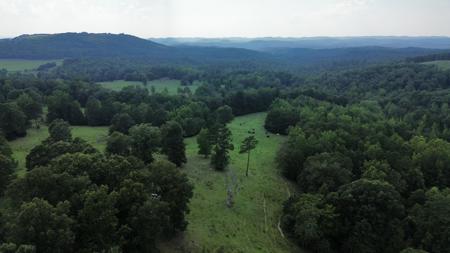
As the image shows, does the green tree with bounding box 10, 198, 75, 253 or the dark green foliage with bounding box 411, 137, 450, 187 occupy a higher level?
the green tree with bounding box 10, 198, 75, 253

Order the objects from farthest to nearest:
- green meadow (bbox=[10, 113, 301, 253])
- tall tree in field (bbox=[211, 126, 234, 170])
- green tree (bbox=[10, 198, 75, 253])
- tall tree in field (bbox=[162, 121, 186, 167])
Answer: tall tree in field (bbox=[211, 126, 234, 170]) < tall tree in field (bbox=[162, 121, 186, 167]) < green meadow (bbox=[10, 113, 301, 253]) < green tree (bbox=[10, 198, 75, 253])

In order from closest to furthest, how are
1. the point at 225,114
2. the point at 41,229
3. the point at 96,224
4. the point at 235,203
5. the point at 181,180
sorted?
the point at 41,229
the point at 96,224
the point at 181,180
the point at 235,203
the point at 225,114

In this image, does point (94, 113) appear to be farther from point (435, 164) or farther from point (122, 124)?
point (435, 164)

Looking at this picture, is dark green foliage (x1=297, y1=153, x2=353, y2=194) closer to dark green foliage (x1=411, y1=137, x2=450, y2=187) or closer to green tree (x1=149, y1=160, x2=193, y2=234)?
dark green foliage (x1=411, y1=137, x2=450, y2=187)

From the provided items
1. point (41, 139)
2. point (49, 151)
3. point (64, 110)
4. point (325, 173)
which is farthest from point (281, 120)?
point (49, 151)

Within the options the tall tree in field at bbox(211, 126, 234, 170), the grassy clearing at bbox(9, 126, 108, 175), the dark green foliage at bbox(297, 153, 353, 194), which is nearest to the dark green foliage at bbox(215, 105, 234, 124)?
the grassy clearing at bbox(9, 126, 108, 175)

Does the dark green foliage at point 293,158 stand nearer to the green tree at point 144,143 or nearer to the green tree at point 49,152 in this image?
the green tree at point 144,143

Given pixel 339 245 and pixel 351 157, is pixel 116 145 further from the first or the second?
pixel 351 157
